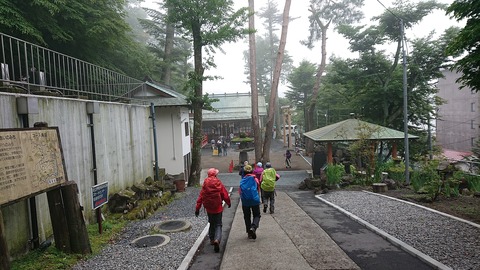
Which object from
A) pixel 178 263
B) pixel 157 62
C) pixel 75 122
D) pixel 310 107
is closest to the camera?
pixel 178 263

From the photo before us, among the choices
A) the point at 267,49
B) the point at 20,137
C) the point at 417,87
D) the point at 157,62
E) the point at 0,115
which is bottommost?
the point at 20,137

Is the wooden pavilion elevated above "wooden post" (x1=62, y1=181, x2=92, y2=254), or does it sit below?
above

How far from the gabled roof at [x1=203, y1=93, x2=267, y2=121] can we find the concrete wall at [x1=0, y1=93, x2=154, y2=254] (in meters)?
27.4

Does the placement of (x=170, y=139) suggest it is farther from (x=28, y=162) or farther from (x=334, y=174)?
(x=28, y=162)

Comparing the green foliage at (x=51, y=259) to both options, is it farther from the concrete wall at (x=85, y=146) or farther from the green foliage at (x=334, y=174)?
the green foliage at (x=334, y=174)

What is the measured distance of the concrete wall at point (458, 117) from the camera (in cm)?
3625

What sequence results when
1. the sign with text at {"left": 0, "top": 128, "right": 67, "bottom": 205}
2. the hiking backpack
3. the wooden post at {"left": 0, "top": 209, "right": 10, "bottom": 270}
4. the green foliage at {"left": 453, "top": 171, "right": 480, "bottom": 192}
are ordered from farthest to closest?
the green foliage at {"left": 453, "top": 171, "right": 480, "bottom": 192} → the hiking backpack → the sign with text at {"left": 0, "top": 128, "right": 67, "bottom": 205} → the wooden post at {"left": 0, "top": 209, "right": 10, "bottom": 270}

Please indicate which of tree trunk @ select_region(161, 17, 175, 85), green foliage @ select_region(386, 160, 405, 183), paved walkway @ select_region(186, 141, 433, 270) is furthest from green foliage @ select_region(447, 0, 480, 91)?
tree trunk @ select_region(161, 17, 175, 85)

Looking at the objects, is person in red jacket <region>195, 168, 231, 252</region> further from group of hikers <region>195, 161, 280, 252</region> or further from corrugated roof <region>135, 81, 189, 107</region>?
corrugated roof <region>135, 81, 189, 107</region>

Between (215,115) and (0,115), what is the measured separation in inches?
1421

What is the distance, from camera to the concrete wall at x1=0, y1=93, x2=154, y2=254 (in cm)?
547

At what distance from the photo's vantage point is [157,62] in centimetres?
2855

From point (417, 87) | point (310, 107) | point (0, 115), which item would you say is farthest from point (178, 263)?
point (310, 107)

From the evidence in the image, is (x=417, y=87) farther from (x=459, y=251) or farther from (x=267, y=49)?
(x=267, y=49)
